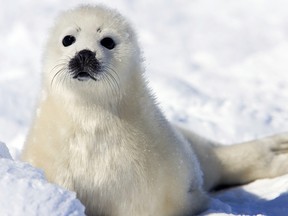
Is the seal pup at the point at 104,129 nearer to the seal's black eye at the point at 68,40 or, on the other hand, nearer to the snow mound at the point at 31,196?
the seal's black eye at the point at 68,40

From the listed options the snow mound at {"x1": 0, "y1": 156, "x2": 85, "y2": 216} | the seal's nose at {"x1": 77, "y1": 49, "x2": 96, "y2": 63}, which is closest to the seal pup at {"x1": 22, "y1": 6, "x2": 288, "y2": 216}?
the seal's nose at {"x1": 77, "y1": 49, "x2": 96, "y2": 63}

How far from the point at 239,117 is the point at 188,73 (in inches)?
77.8

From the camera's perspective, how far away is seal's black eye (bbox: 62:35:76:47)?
3.79 m

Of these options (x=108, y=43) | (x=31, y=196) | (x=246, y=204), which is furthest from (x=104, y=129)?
(x=246, y=204)

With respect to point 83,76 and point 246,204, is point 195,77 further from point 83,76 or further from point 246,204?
point 83,76

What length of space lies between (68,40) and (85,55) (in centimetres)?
22

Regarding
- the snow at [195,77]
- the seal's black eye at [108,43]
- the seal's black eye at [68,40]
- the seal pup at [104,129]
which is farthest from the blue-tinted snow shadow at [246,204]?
the seal's black eye at [68,40]

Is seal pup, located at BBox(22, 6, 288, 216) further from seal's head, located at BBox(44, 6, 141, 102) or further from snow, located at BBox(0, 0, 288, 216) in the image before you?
snow, located at BBox(0, 0, 288, 216)

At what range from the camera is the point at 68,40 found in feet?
12.5

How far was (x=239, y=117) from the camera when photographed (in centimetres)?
706

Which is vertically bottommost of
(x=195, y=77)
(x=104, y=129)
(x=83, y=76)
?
(x=195, y=77)

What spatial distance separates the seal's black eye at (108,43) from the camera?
379 cm

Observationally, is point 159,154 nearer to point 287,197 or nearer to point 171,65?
point 287,197

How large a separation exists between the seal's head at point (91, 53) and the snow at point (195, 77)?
0.36 m
